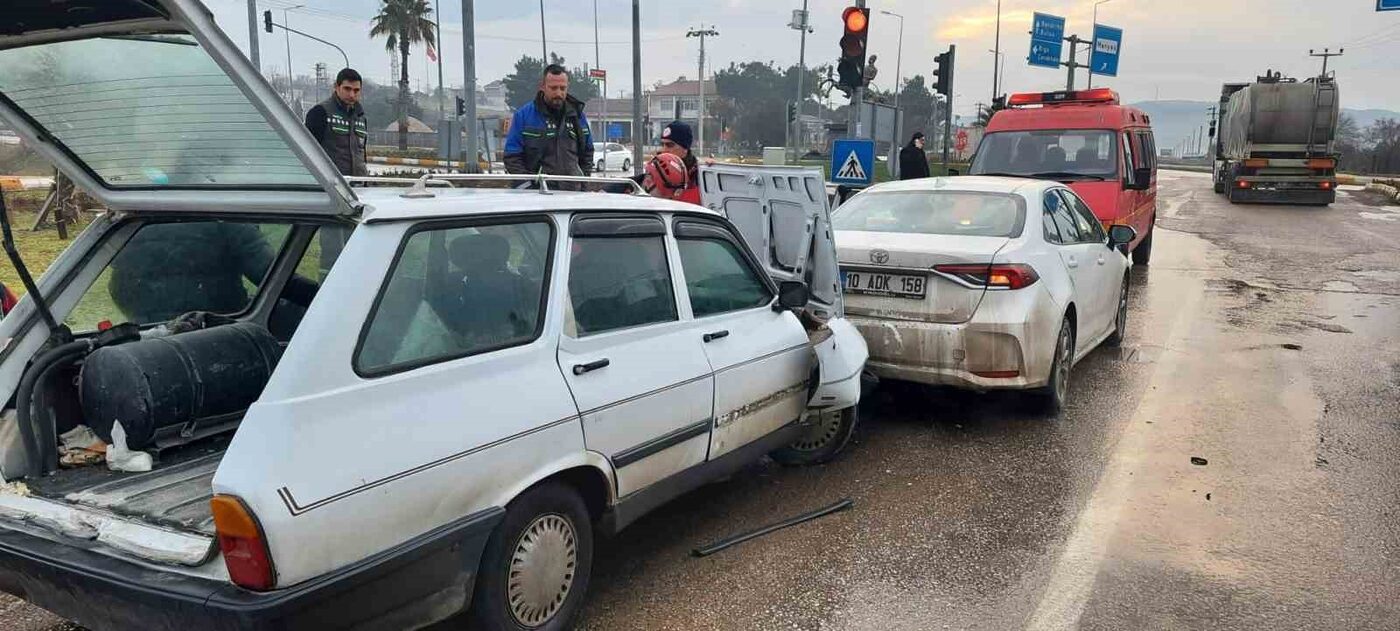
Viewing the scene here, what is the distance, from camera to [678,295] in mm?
3801

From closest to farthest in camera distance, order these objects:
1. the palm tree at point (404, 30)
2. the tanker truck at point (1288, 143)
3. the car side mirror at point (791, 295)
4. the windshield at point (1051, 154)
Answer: the car side mirror at point (791, 295), the windshield at point (1051, 154), the tanker truck at point (1288, 143), the palm tree at point (404, 30)

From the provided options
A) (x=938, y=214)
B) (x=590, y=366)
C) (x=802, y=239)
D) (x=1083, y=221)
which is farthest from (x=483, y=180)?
(x=1083, y=221)

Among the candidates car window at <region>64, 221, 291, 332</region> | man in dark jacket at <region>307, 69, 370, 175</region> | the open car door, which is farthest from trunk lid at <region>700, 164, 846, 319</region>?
man in dark jacket at <region>307, 69, 370, 175</region>

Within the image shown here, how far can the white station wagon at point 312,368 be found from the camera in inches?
95.6

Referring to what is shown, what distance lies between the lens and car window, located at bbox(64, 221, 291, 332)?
3.61 m

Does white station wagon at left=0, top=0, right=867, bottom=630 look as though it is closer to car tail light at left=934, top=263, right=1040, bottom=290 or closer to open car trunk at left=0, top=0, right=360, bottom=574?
open car trunk at left=0, top=0, right=360, bottom=574

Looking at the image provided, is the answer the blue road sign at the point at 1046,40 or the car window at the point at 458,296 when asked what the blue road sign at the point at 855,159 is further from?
the blue road sign at the point at 1046,40

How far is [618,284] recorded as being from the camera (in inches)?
139

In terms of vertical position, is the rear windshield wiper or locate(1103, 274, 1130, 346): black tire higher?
the rear windshield wiper

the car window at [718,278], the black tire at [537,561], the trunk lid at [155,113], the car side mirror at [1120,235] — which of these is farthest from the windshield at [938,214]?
the trunk lid at [155,113]

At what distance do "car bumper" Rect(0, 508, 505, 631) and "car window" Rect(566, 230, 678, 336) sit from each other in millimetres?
854

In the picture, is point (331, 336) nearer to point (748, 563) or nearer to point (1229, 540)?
point (748, 563)

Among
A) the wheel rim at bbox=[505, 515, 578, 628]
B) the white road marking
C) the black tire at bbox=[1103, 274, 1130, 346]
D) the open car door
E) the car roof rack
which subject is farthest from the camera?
the black tire at bbox=[1103, 274, 1130, 346]

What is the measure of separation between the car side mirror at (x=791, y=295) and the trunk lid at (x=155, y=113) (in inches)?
85.8
